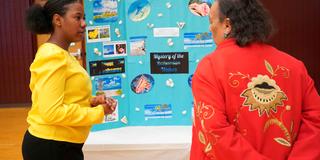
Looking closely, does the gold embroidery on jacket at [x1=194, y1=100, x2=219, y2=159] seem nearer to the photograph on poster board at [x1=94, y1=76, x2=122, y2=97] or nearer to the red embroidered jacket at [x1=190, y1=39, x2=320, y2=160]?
the red embroidered jacket at [x1=190, y1=39, x2=320, y2=160]

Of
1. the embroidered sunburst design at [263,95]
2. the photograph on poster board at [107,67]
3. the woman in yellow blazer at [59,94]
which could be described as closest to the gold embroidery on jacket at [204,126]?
the embroidered sunburst design at [263,95]

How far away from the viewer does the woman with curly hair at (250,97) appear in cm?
135

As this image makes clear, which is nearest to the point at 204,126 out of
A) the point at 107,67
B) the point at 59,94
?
the point at 59,94

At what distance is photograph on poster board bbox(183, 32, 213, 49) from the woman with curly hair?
63.8 inches

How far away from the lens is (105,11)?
294 cm

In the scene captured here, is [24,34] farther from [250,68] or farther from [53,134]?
[250,68]

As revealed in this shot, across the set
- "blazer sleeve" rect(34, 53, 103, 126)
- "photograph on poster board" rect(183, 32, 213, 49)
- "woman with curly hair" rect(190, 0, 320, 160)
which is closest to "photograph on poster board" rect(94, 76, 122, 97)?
"photograph on poster board" rect(183, 32, 213, 49)

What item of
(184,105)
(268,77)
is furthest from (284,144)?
(184,105)

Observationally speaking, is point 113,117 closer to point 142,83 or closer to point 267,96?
point 142,83

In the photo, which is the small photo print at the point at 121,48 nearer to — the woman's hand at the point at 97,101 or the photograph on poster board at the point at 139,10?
the photograph on poster board at the point at 139,10

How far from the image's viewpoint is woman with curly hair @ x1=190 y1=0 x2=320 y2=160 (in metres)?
1.35

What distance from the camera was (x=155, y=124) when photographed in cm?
321

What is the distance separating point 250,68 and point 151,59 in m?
1.76

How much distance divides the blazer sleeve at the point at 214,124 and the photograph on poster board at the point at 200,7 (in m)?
1.67
